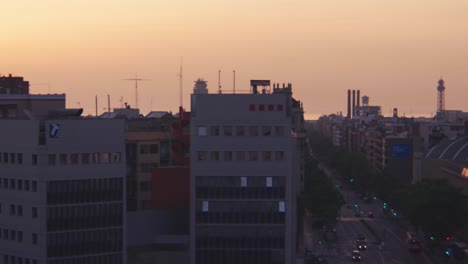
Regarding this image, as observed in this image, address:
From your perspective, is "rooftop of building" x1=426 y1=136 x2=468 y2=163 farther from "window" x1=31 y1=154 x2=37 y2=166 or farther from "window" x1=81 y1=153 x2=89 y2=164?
"window" x1=31 y1=154 x2=37 y2=166

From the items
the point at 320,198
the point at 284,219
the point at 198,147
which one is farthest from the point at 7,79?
the point at 320,198

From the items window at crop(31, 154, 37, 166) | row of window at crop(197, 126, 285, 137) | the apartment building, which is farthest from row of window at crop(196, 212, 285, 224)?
window at crop(31, 154, 37, 166)

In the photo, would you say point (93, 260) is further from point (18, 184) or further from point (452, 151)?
point (452, 151)

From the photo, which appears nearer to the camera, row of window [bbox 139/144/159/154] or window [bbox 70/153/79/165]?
window [bbox 70/153/79/165]

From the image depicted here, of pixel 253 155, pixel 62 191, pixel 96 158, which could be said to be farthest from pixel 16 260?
pixel 253 155

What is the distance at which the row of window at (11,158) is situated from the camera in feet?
176

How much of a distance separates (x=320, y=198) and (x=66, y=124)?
58879 mm

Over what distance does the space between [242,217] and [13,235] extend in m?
13.8

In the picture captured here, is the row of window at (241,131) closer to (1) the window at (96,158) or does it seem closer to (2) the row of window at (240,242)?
(2) the row of window at (240,242)

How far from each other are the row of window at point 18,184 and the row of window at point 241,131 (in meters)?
11.3

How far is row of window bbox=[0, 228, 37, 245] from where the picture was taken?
52.8 meters

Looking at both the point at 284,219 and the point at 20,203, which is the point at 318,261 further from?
the point at 20,203

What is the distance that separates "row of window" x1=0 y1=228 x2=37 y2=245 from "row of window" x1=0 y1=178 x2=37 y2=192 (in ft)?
7.96

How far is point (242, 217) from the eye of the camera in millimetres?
58594
